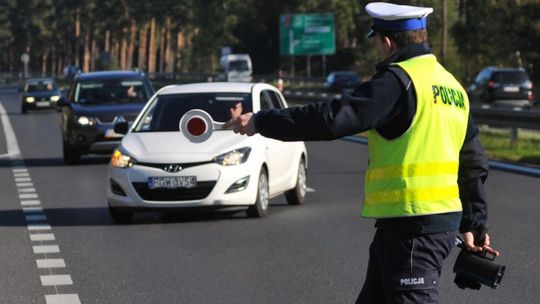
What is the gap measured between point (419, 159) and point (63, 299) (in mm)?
4759

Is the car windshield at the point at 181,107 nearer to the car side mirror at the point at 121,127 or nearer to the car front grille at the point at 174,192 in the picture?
the car side mirror at the point at 121,127

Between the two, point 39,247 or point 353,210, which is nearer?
point 39,247

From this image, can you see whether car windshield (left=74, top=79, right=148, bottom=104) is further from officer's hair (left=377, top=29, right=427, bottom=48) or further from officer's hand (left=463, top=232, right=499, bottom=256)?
officer's hair (left=377, top=29, right=427, bottom=48)

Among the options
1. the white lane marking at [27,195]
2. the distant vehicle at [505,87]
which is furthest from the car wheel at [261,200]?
the distant vehicle at [505,87]

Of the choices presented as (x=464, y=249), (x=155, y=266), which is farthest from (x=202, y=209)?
(x=464, y=249)

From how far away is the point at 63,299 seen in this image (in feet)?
31.8

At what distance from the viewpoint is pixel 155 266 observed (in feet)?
37.4

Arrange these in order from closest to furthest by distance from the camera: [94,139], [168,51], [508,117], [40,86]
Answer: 1. [94,139]
2. [508,117]
3. [40,86]
4. [168,51]

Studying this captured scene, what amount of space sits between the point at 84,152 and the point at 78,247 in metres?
11.8

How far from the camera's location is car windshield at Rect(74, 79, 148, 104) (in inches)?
1005

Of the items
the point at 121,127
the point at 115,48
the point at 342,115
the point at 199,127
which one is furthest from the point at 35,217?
the point at 115,48

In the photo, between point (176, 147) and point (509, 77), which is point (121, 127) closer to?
point (176, 147)

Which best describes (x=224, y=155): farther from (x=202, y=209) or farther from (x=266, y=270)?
(x=266, y=270)

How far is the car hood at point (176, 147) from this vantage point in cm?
1469
